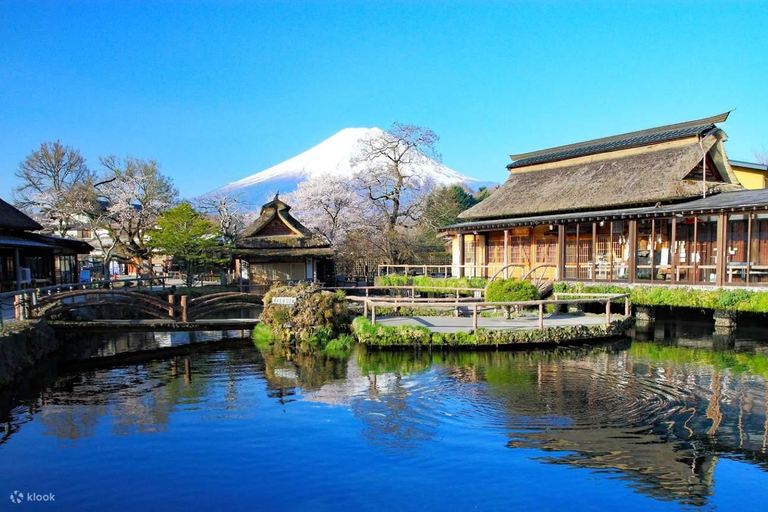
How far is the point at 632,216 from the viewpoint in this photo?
20.7 metres

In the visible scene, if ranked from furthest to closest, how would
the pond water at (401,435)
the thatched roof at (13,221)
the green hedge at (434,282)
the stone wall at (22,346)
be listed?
the green hedge at (434,282)
the thatched roof at (13,221)
the stone wall at (22,346)
the pond water at (401,435)

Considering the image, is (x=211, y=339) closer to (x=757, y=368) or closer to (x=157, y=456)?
(x=157, y=456)

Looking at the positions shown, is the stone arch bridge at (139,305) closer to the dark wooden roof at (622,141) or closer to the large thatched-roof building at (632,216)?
the large thatched-roof building at (632,216)

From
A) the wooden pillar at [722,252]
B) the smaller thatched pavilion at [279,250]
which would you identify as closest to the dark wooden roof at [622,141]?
the wooden pillar at [722,252]

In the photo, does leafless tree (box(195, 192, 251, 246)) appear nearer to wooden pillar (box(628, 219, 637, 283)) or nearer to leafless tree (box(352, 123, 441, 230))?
leafless tree (box(352, 123, 441, 230))

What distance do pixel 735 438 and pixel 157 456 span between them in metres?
9.01

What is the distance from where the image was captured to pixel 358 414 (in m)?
9.44

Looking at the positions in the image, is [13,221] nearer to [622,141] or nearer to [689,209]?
[689,209]

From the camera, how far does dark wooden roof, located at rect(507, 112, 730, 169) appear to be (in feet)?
78.4

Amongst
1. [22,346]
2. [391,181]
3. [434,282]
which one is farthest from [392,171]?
[22,346]

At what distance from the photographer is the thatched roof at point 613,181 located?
74.7ft

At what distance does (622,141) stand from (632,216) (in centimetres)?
859

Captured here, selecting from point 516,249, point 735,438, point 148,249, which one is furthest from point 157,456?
point 148,249

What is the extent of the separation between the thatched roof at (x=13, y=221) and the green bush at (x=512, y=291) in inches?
882
